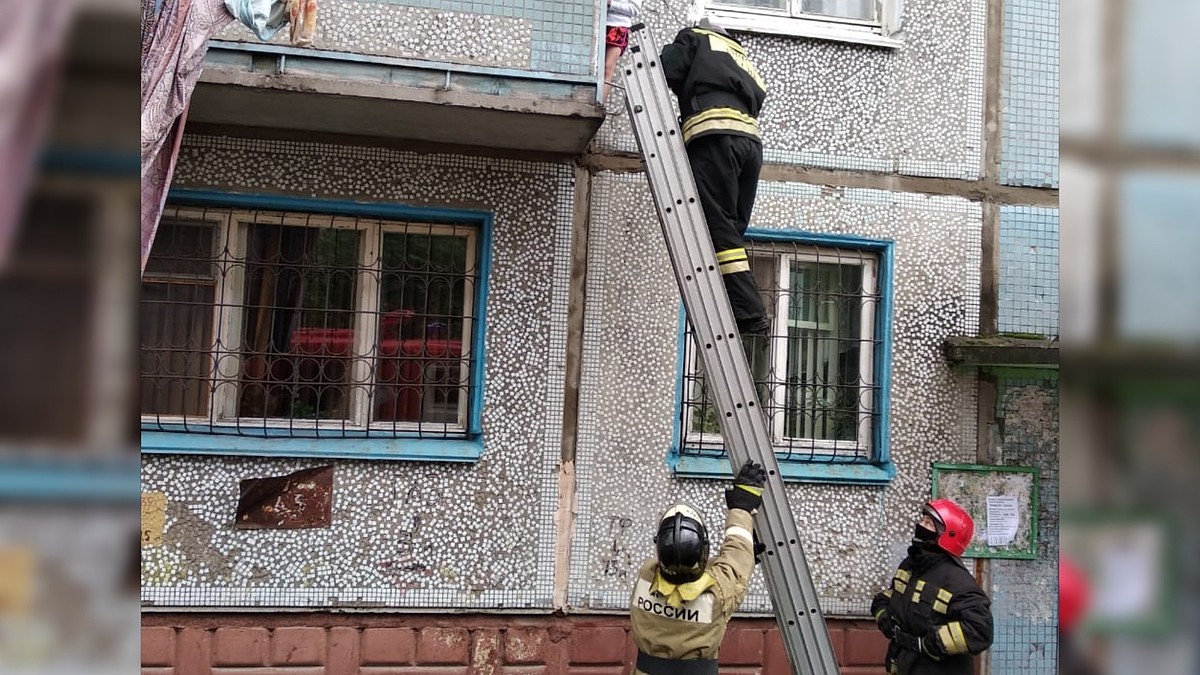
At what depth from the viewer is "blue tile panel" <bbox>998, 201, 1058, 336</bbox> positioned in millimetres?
5391

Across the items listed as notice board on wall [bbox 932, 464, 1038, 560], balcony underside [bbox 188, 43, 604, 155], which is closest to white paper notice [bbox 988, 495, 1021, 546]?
notice board on wall [bbox 932, 464, 1038, 560]

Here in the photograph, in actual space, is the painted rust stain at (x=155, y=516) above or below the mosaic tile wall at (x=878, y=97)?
below

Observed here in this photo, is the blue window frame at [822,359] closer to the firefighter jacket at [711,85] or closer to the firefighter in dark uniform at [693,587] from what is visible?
the firefighter jacket at [711,85]

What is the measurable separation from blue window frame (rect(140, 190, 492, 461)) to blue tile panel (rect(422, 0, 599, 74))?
0.87 m

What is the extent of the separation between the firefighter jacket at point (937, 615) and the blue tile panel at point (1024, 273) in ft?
5.30

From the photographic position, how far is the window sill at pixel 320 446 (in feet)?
15.1

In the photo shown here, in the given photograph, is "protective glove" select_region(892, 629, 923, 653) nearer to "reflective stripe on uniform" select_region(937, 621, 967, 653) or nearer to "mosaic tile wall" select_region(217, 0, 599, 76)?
"reflective stripe on uniform" select_region(937, 621, 967, 653)

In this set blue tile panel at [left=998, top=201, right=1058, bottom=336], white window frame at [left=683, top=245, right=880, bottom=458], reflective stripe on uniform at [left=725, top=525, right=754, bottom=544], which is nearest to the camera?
reflective stripe on uniform at [left=725, top=525, right=754, bottom=544]

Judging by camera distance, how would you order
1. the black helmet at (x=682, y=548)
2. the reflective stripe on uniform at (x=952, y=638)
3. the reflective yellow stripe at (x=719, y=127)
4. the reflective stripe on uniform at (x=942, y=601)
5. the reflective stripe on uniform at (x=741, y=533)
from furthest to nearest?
the reflective stripe on uniform at (x=942, y=601) < the reflective stripe on uniform at (x=952, y=638) < the reflective yellow stripe at (x=719, y=127) < the black helmet at (x=682, y=548) < the reflective stripe on uniform at (x=741, y=533)

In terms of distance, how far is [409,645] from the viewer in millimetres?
4766

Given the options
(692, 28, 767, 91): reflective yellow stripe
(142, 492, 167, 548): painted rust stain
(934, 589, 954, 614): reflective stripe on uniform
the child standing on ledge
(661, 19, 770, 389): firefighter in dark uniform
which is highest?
the child standing on ledge

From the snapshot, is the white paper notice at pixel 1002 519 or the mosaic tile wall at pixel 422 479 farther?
the white paper notice at pixel 1002 519
